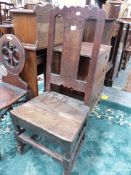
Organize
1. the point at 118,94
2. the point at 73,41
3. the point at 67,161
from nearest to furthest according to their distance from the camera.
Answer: the point at 67,161 < the point at 73,41 < the point at 118,94

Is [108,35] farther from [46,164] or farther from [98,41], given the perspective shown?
[46,164]

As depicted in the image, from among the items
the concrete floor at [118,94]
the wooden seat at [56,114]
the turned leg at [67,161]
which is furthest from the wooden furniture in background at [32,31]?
the concrete floor at [118,94]

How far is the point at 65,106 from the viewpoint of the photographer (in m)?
1.18

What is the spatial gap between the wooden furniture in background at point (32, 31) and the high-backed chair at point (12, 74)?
0.07 meters

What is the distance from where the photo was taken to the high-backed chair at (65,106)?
971 millimetres

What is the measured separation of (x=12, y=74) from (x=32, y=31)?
1.44 ft

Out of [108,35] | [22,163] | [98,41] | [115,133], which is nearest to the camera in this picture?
[98,41]

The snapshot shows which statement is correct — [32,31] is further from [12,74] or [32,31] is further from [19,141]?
[19,141]

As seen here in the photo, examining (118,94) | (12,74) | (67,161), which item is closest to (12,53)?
(12,74)

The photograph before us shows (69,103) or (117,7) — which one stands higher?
(117,7)

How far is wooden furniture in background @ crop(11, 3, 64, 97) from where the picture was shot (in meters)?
1.16

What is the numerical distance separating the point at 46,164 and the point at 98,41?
100 centimetres

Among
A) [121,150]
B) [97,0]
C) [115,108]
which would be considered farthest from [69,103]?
[97,0]

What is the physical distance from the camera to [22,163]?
122 cm
